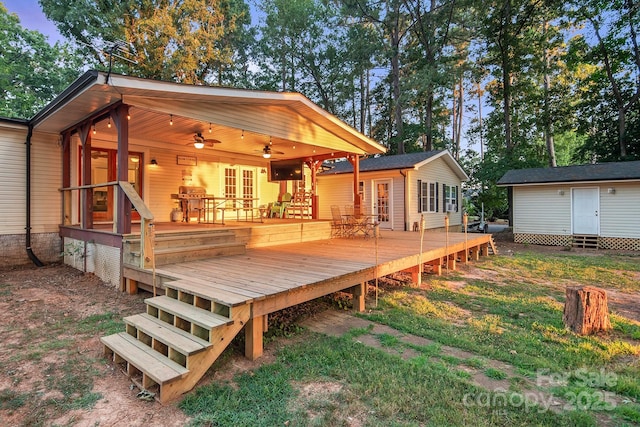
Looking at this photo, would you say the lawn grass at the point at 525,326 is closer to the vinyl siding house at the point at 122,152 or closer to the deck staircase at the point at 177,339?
the deck staircase at the point at 177,339

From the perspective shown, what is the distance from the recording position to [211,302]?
3.10 meters

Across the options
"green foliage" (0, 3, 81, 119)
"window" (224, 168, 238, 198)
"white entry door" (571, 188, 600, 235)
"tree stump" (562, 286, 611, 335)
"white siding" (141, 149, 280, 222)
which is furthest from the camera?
"green foliage" (0, 3, 81, 119)

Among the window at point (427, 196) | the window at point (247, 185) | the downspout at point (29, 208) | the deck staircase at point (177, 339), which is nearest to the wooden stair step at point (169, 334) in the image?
the deck staircase at point (177, 339)

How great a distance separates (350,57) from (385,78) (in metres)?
3.21

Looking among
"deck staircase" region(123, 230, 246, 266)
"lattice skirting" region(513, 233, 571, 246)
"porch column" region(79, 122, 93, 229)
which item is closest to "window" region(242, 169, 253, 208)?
"deck staircase" region(123, 230, 246, 266)

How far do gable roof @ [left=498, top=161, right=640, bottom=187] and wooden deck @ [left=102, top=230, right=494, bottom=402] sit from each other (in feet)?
32.5

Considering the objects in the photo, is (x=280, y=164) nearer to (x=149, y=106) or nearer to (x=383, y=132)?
(x=149, y=106)

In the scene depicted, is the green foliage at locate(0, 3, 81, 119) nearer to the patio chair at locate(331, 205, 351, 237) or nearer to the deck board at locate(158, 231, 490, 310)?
the patio chair at locate(331, 205, 351, 237)

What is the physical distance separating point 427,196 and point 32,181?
12386mm

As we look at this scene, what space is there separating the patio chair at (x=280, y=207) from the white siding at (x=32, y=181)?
5.38 metres

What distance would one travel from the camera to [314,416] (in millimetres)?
2260

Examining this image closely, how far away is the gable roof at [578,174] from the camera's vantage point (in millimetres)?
10867

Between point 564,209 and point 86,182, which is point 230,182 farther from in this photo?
point 564,209

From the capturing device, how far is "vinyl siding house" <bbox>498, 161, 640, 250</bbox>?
10.9 meters
